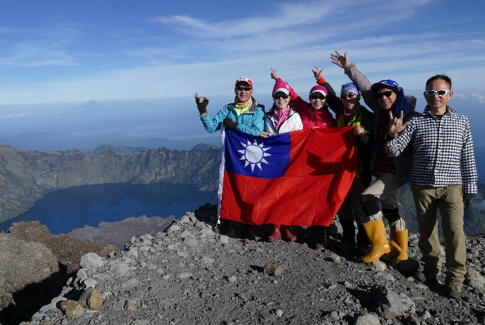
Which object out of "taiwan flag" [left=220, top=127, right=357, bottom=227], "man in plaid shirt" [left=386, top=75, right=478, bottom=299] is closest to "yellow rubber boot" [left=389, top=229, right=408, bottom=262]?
"man in plaid shirt" [left=386, top=75, right=478, bottom=299]

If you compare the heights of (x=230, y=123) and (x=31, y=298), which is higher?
(x=230, y=123)

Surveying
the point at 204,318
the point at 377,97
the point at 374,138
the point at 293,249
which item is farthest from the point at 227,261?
the point at 377,97

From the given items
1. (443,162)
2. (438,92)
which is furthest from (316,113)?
(443,162)

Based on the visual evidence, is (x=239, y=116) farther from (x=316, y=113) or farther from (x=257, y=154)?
(x=316, y=113)

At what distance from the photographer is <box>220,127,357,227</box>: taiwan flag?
834 centimetres

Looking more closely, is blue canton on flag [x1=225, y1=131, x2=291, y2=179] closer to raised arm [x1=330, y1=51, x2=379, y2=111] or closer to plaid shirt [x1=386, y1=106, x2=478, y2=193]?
raised arm [x1=330, y1=51, x2=379, y2=111]

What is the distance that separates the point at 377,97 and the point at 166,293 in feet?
20.0

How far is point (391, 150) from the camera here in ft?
20.6

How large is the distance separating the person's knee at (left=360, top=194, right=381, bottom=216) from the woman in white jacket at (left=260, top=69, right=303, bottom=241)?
2555mm

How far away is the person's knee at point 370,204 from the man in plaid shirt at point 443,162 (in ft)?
2.84

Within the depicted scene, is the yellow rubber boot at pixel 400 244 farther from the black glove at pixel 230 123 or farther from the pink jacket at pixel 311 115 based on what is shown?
the black glove at pixel 230 123

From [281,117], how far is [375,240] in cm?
391

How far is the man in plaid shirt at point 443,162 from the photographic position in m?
6.09

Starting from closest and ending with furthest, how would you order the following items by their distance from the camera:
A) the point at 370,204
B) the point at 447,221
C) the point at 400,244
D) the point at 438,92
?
1. the point at 438,92
2. the point at 447,221
3. the point at 370,204
4. the point at 400,244
